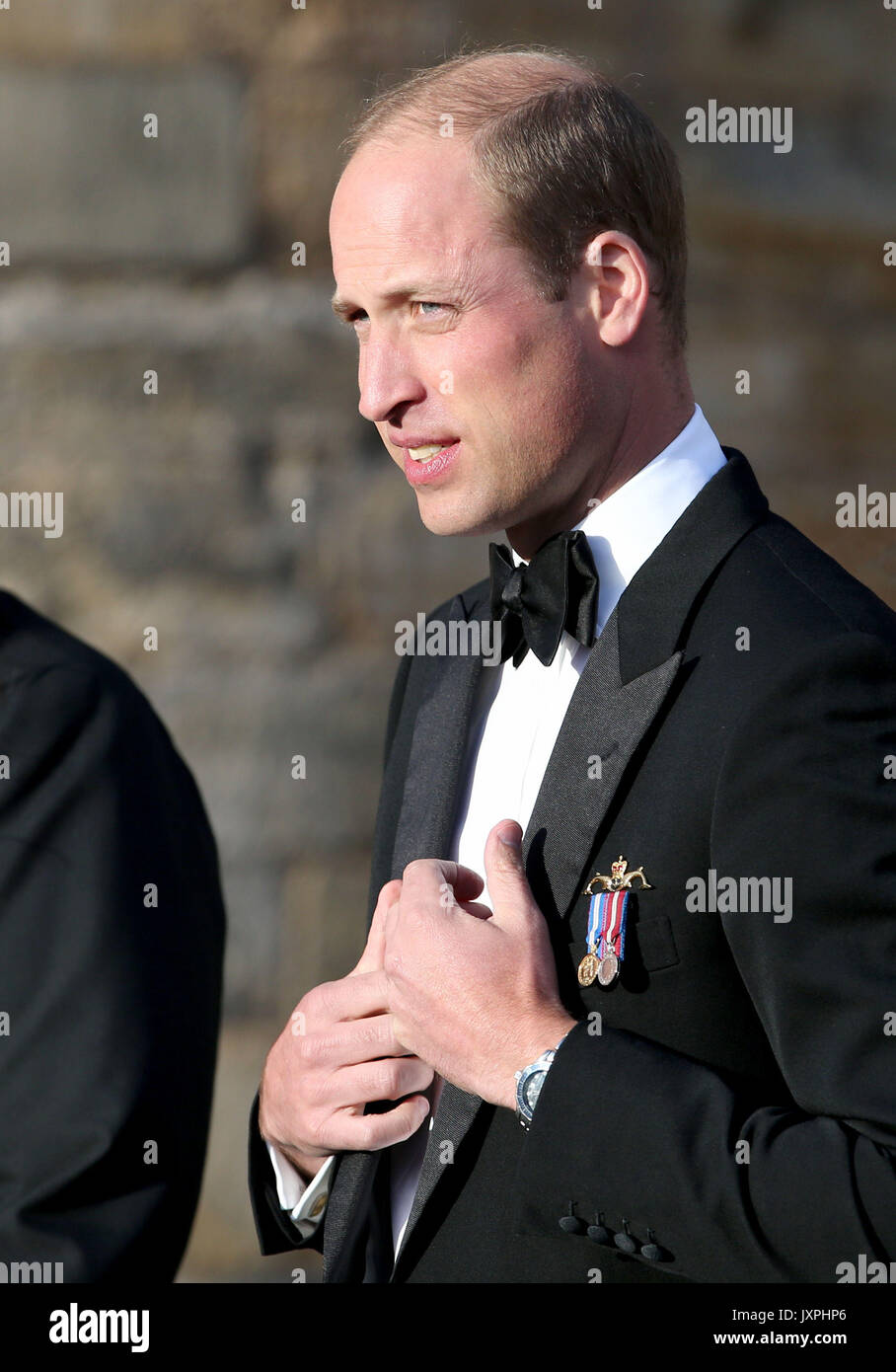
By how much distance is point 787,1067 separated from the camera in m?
1.54

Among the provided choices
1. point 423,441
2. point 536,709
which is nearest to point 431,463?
point 423,441

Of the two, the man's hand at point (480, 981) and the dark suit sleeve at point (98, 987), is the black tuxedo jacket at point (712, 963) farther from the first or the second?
the dark suit sleeve at point (98, 987)

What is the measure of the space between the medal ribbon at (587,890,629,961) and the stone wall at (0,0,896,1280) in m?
1.95

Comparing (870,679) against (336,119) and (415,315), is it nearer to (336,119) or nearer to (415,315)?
(415,315)

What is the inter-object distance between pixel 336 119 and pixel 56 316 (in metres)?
0.74

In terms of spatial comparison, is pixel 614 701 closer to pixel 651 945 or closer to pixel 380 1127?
pixel 651 945

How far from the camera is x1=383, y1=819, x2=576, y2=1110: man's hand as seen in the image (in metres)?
1.63

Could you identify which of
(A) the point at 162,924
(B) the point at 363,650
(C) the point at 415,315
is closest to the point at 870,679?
(C) the point at 415,315

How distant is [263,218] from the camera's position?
3.68m

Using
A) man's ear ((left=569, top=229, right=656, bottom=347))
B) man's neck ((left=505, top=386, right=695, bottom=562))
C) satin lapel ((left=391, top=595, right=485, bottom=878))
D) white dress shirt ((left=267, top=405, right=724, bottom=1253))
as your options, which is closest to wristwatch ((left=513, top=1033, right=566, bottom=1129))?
white dress shirt ((left=267, top=405, right=724, bottom=1253))

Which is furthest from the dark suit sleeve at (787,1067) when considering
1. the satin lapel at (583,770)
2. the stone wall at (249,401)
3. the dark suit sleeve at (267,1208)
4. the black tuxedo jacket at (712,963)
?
the stone wall at (249,401)

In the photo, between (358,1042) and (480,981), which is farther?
(358,1042)

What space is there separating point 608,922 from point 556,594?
1.29 ft

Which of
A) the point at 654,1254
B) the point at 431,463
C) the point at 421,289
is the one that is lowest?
the point at 654,1254
